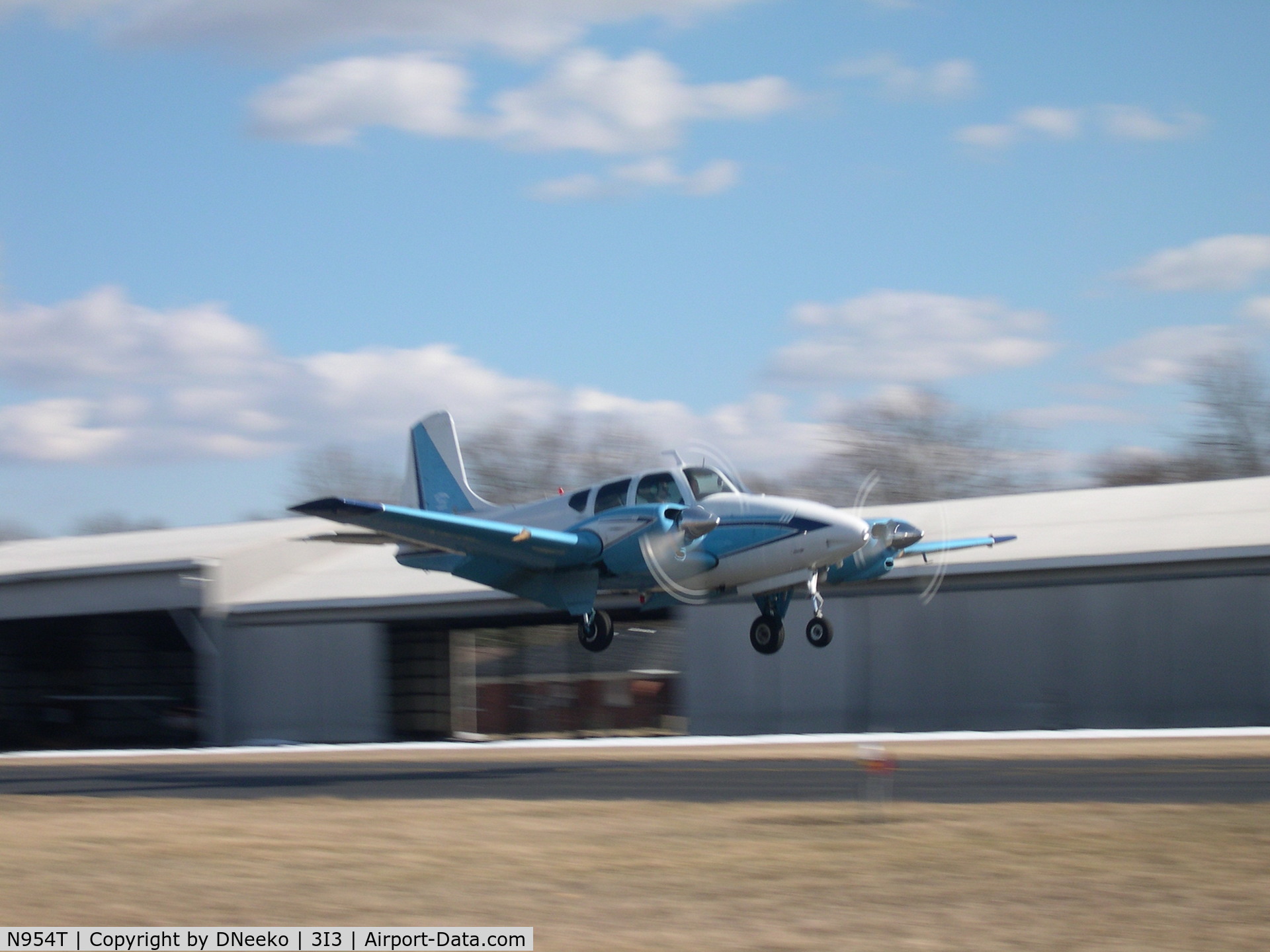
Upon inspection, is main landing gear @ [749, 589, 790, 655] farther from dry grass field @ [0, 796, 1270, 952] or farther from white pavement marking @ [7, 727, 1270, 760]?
dry grass field @ [0, 796, 1270, 952]

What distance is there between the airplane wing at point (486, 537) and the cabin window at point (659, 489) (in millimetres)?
1540

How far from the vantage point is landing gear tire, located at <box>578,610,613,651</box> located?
86.3ft

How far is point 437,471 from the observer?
1232 inches

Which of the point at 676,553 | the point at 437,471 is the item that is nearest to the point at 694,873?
the point at 676,553

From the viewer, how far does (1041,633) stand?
31922 millimetres

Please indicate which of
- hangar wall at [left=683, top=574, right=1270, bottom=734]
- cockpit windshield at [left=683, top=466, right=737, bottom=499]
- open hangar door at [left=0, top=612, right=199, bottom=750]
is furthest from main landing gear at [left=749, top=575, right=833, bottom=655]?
open hangar door at [left=0, top=612, right=199, bottom=750]

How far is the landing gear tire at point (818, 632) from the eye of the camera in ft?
81.0

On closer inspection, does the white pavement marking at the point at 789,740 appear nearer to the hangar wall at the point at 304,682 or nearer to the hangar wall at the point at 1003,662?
the hangar wall at the point at 1003,662

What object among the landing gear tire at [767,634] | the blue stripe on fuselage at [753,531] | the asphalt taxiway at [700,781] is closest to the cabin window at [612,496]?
the blue stripe on fuselage at [753,531]

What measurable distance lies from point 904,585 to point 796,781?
Result: 1562 centimetres

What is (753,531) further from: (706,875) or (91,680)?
(91,680)

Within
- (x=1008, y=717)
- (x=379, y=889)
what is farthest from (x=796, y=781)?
(x=1008, y=717)

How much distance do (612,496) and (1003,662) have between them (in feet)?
38.6

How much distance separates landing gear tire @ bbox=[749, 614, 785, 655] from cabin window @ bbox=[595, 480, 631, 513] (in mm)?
3416
